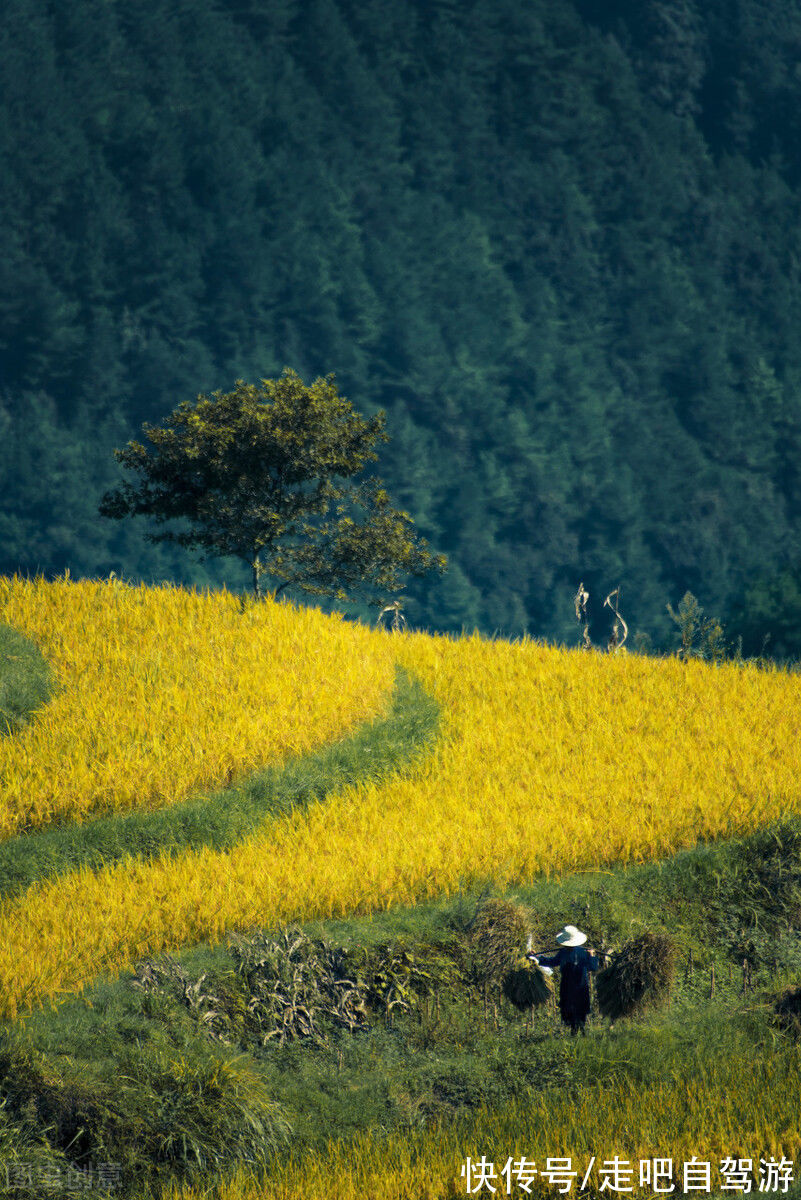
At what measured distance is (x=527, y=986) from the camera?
11.2 m

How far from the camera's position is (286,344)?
72.8 meters

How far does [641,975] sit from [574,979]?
2.24 feet

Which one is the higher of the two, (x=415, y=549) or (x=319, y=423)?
(x=319, y=423)

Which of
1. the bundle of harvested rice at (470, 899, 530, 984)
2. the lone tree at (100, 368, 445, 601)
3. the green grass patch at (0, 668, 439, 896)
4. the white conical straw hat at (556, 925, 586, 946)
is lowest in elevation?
the green grass patch at (0, 668, 439, 896)

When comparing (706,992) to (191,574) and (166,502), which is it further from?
(191,574)

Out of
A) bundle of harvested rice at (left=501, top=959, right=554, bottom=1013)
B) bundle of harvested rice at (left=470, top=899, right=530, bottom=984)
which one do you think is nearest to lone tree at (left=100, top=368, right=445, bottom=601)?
bundle of harvested rice at (left=470, top=899, right=530, bottom=984)

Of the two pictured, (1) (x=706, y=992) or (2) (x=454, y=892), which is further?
(2) (x=454, y=892)

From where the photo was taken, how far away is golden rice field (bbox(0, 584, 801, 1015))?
13.0 meters

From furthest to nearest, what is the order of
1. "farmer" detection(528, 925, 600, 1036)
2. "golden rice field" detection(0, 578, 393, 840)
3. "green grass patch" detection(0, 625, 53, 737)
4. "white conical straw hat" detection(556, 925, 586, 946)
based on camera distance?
"green grass patch" detection(0, 625, 53, 737), "golden rice field" detection(0, 578, 393, 840), "farmer" detection(528, 925, 600, 1036), "white conical straw hat" detection(556, 925, 586, 946)

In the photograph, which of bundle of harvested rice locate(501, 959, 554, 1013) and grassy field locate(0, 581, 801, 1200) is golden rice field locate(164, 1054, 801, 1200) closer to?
grassy field locate(0, 581, 801, 1200)

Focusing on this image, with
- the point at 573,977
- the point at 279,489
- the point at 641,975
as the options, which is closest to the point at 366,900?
the point at 573,977

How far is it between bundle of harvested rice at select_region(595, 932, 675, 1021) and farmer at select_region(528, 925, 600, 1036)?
372 millimetres

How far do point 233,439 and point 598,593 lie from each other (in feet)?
137

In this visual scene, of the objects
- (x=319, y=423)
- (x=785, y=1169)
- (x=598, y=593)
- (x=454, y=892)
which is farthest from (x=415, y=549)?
(x=598, y=593)
